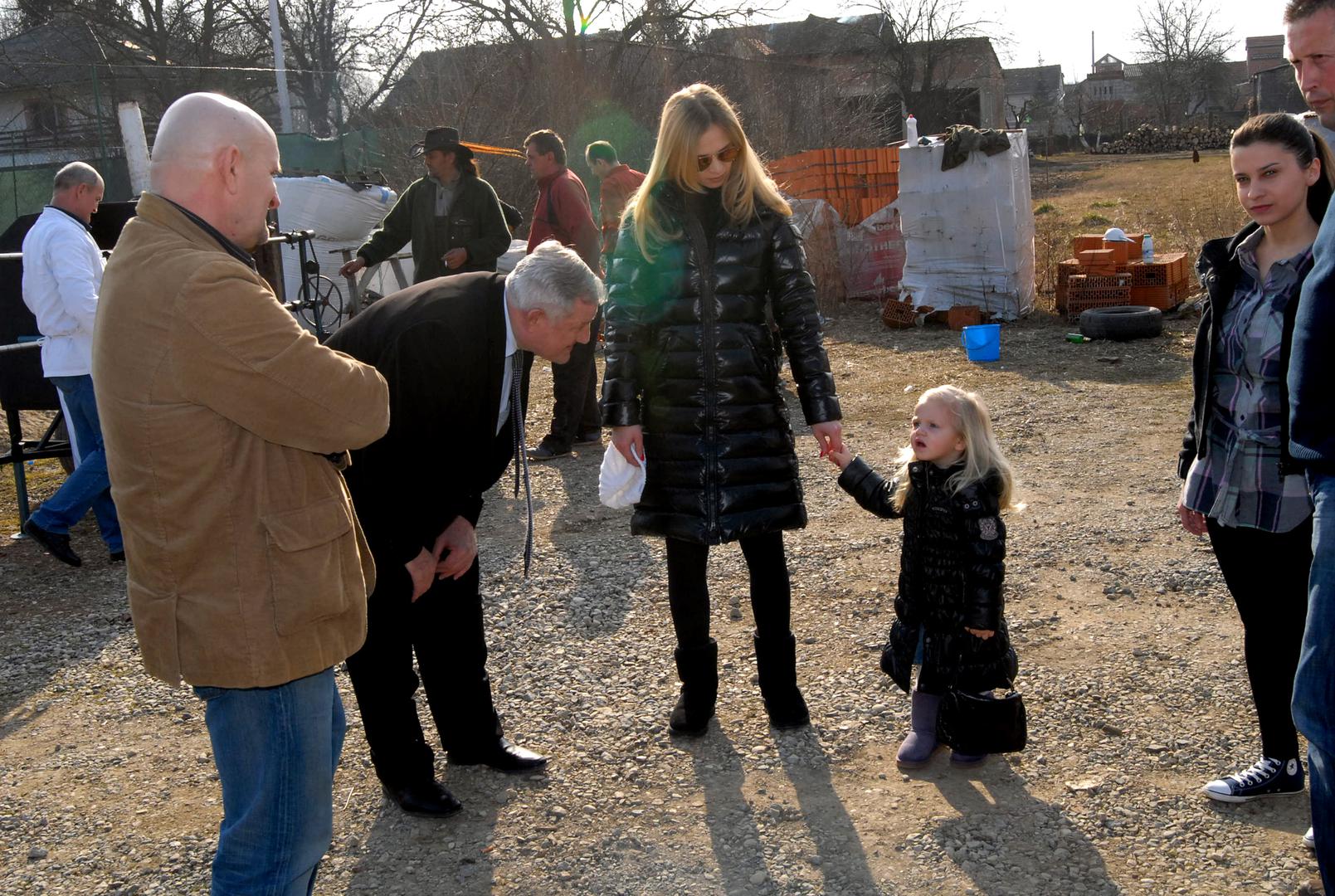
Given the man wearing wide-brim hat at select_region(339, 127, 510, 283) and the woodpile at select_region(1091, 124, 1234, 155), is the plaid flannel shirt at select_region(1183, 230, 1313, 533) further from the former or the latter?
the woodpile at select_region(1091, 124, 1234, 155)

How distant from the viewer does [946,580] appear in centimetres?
338

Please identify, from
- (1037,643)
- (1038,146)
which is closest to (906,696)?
(1037,643)

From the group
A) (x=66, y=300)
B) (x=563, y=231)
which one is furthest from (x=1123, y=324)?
(x=66, y=300)

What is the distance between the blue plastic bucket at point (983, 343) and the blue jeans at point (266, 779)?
8.71 metres

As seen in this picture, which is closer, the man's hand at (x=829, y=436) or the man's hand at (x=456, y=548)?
the man's hand at (x=456, y=548)

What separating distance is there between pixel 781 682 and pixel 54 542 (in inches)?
162

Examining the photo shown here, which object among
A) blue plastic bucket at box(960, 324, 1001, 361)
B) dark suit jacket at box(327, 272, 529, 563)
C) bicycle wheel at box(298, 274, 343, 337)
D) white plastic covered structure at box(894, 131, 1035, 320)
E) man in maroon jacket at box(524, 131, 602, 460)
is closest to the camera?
dark suit jacket at box(327, 272, 529, 563)

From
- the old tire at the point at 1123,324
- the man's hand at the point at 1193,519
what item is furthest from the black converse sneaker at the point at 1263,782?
the old tire at the point at 1123,324

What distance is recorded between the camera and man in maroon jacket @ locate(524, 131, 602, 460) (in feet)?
24.9

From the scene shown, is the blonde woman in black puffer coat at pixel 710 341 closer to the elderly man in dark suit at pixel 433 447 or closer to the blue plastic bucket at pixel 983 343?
the elderly man in dark suit at pixel 433 447

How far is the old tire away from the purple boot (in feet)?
25.7

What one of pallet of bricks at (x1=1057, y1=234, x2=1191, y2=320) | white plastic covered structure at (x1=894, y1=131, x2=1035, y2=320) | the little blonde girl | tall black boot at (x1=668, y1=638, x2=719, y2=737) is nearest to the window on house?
white plastic covered structure at (x1=894, y1=131, x2=1035, y2=320)

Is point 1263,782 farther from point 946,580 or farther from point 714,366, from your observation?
point 714,366

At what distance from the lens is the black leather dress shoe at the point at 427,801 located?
3.45m
